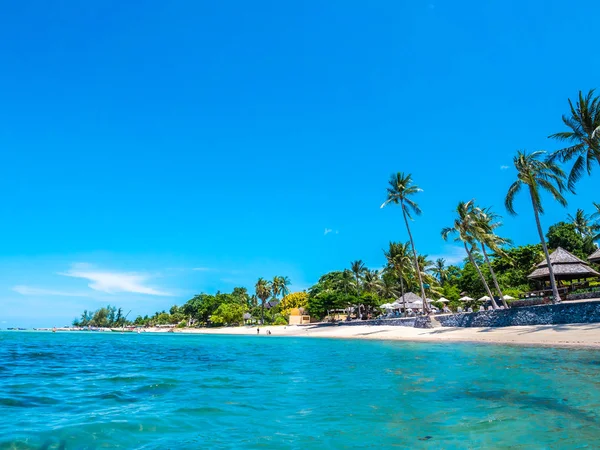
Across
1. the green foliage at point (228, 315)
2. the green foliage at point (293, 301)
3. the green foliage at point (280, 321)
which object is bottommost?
the green foliage at point (280, 321)

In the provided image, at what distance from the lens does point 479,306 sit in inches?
1828

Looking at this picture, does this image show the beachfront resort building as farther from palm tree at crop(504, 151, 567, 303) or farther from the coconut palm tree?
the coconut palm tree

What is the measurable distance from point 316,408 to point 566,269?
109 ft

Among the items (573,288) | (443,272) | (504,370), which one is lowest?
(504,370)

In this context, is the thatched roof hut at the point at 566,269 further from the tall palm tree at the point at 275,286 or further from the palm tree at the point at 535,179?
the tall palm tree at the point at 275,286

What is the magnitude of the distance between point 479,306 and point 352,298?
19308mm

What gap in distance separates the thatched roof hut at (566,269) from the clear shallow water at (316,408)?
21343 mm

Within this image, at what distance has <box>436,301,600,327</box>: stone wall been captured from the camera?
2370 cm

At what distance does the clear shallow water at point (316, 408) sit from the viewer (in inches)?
238

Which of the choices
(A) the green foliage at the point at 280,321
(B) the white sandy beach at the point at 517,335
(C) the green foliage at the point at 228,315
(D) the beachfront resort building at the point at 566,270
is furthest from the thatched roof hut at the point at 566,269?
(C) the green foliage at the point at 228,315

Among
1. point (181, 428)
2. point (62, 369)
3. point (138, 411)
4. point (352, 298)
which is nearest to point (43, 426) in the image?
point (138, 411)

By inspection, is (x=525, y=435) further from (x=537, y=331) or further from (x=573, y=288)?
(x=573, y=288)

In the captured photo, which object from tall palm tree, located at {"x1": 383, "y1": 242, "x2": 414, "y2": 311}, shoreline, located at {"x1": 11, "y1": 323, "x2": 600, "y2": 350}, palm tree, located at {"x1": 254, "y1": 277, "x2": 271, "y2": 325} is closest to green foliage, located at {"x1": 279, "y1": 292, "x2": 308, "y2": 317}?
palm tree, located at {"x1": 254, "y1": 277, "x2": 271, "y2": 325}

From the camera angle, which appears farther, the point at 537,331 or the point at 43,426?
the point at 537,331
